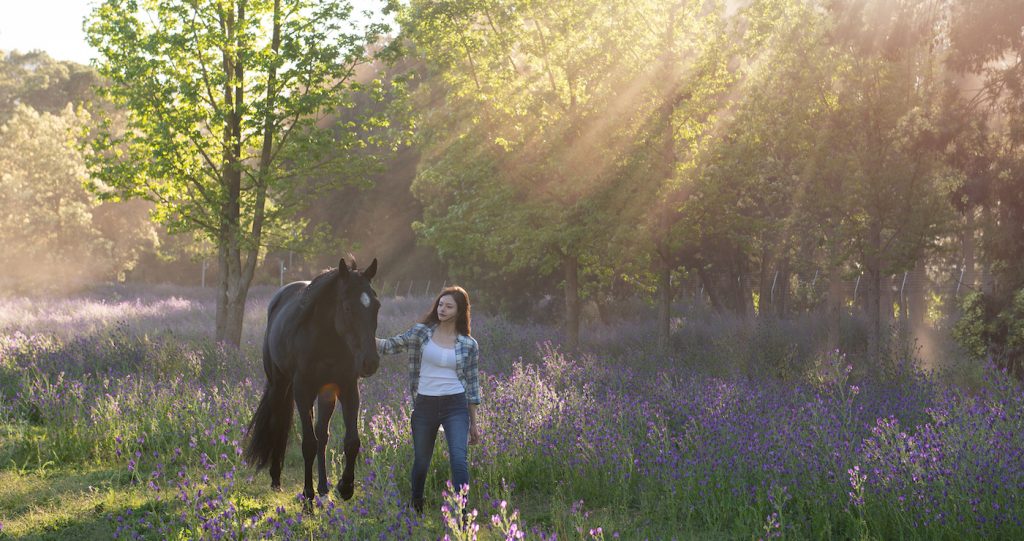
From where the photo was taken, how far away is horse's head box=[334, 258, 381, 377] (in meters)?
5.97

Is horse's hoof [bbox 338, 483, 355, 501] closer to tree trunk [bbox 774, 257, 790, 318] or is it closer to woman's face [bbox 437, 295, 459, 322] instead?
woman's face [bbox 437, 295, 459, 322]

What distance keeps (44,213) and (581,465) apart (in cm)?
3748

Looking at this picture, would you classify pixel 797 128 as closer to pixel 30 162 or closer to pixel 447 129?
pixel 447 129

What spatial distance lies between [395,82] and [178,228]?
475cm

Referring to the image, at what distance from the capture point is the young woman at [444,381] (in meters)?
6.39

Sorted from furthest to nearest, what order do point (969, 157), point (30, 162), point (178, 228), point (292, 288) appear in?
point (30, 162)
point (178, 228)
point (969, 157)
point (292, 288)

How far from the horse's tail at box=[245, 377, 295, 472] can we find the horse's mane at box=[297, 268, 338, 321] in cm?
109

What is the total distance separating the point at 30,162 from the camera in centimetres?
3950

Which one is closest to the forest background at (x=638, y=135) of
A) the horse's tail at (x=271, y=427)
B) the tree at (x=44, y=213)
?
the horse's tail at (x=271, y=427)

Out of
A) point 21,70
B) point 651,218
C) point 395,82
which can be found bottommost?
point 651,218

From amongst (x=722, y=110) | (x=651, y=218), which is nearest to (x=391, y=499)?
(x=651, y=218)

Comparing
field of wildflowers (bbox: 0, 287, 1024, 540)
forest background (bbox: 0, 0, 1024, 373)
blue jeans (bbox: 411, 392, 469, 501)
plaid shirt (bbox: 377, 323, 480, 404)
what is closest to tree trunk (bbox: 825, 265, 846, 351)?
forest background (bbox: 0, 0, 1024, 373)

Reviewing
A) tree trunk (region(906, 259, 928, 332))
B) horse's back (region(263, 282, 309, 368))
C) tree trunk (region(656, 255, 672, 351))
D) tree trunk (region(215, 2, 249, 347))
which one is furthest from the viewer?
tree trunk (region(906, 259, 928, 332))

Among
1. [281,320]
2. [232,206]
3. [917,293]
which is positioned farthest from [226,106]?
[917,293]
